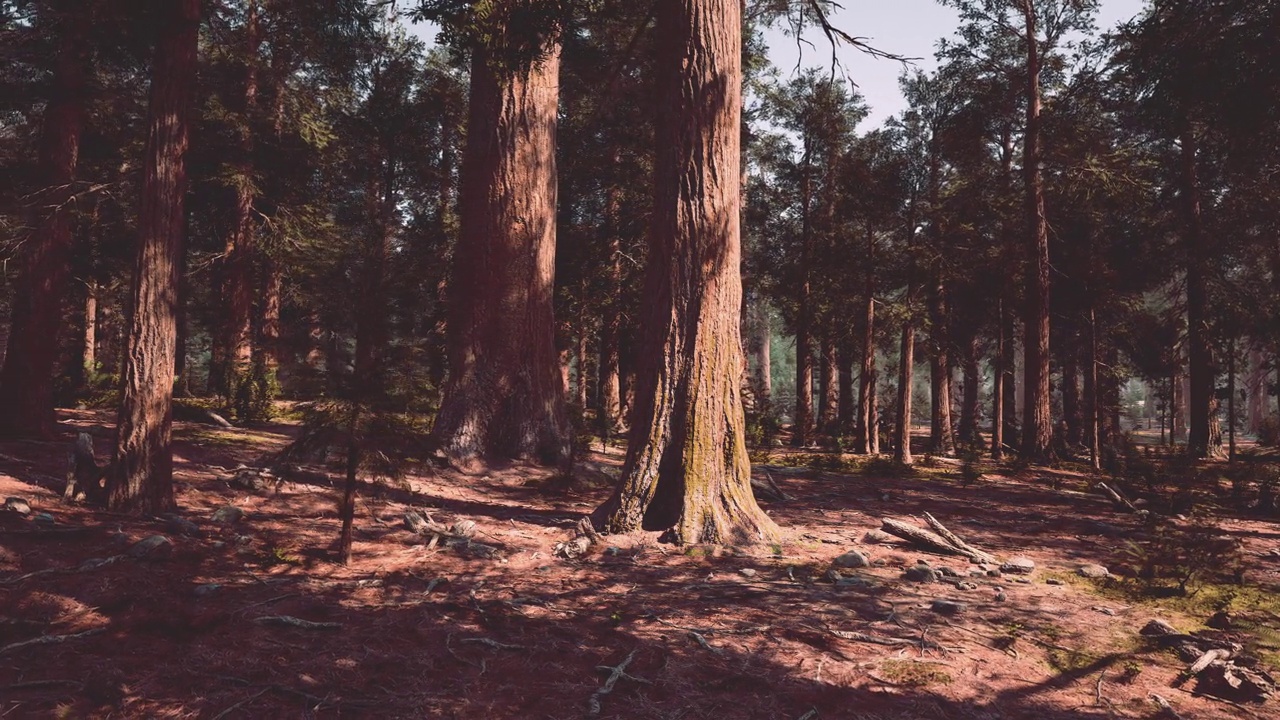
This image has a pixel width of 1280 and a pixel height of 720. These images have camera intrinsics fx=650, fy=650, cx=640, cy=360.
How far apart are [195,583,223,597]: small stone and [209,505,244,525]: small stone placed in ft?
5.46

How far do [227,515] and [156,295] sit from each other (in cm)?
205

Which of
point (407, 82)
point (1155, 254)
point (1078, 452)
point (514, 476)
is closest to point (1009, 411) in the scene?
point (1078, 452)

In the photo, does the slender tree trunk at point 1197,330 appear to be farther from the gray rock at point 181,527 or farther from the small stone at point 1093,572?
the gray rock at point 181,527

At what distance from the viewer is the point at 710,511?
19.7 feet

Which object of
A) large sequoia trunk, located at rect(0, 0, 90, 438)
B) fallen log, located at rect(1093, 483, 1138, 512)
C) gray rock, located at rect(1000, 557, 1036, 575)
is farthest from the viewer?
fallen log, located at rect(1093, 483, 1138, 512)

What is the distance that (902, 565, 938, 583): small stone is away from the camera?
5371 mm

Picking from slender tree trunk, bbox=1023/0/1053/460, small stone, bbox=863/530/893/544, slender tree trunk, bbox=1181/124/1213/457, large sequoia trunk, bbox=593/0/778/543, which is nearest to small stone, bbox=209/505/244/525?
large sequoia trunk, bbox=593/0/778/543

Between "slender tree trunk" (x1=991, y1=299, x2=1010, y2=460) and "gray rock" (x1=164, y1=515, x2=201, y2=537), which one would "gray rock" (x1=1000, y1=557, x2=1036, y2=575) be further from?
"slender tree trunk" (x1=991, y1=299, x2=1010, y2=460)

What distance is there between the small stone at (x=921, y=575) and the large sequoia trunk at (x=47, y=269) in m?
11.1

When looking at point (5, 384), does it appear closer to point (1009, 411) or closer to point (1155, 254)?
point (1155, 254)

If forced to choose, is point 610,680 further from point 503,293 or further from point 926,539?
point 503,293

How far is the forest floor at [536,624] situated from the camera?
129 inches

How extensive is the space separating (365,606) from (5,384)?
833cm

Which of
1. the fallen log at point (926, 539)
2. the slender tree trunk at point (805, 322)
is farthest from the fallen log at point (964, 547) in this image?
the slender tree trunk at point (805, 322)
